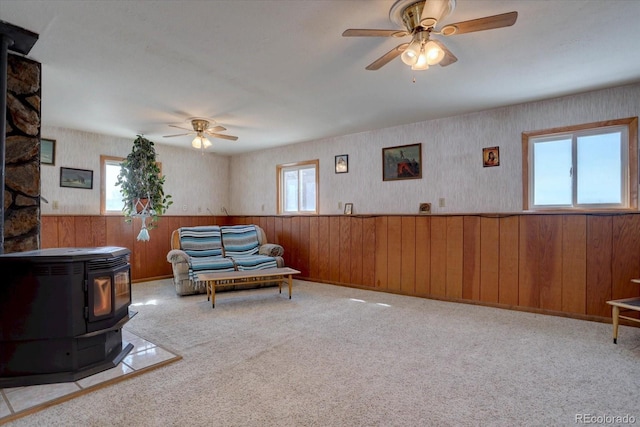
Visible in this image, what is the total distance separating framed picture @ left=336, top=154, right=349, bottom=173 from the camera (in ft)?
17.7

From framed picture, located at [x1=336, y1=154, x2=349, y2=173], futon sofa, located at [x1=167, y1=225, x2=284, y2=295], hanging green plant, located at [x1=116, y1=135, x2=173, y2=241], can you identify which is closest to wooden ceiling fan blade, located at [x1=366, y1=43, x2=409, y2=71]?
framed picture, located at [x1=336, y1=154, x2=349, y2=173]

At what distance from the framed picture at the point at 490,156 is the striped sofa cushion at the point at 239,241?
3.68 meters

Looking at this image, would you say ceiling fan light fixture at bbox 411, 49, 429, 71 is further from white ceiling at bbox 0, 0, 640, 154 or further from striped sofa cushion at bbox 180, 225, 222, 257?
striped sofa cushion at bbox 180, 225, 222, 257

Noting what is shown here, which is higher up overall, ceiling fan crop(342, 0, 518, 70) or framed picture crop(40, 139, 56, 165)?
ceiling fan crop(342, 0, 518, 70)

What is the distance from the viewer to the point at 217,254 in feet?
17.3

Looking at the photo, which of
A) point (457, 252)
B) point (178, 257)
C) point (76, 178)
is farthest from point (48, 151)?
point (457, 252)

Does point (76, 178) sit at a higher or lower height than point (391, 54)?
lower

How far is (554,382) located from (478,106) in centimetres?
302

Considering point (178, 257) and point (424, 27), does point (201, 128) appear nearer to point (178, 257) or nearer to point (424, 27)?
point (178, 257)

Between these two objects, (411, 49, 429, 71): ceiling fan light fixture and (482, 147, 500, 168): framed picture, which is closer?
(411, 49, 429, 71): ceiling fan light fixture

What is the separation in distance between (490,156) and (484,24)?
2.50 metres

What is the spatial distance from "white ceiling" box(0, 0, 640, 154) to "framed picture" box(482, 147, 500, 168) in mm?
518

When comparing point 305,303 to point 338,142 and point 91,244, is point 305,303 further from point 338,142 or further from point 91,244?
point 91,244

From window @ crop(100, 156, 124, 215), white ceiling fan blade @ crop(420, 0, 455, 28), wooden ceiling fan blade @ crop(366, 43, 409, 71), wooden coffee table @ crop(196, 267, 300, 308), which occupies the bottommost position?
wooden coffee table @ crop(196, 267, 300, 308)
